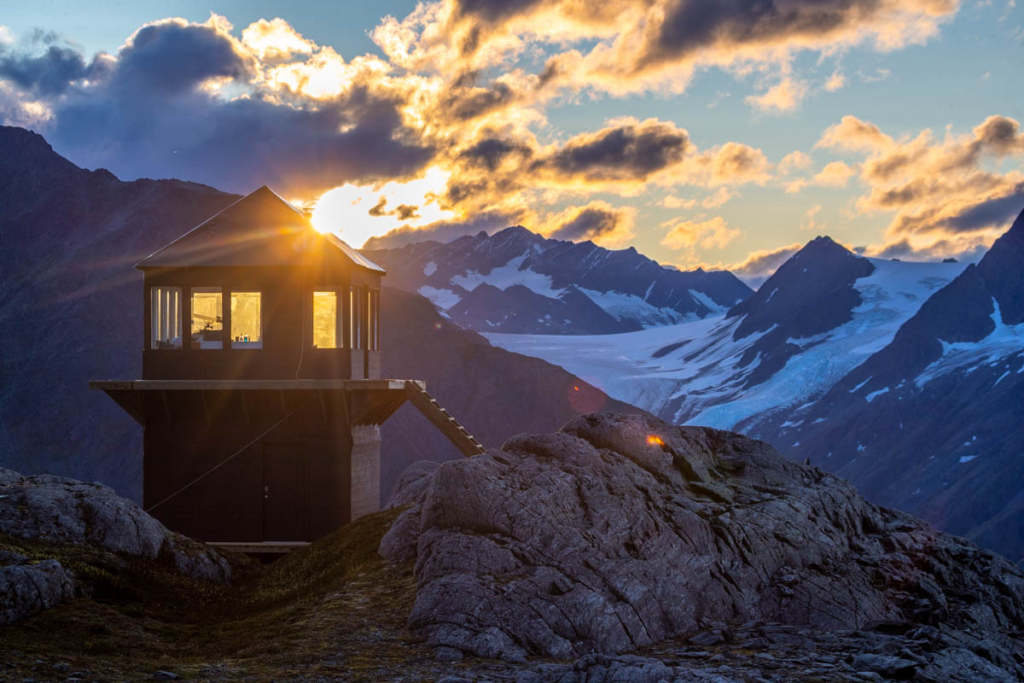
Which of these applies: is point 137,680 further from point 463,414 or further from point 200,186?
point 200,186

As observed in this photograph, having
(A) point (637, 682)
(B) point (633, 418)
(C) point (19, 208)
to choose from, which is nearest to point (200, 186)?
(C) point (19, 208)

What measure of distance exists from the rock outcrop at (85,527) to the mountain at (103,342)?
240 feet

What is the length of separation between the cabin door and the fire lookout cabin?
3 cm

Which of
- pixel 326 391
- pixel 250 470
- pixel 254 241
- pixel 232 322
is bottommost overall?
pixel 250 470

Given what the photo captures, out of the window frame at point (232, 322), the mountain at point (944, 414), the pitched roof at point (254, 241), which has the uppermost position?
the pitched roof at point (254, 241)

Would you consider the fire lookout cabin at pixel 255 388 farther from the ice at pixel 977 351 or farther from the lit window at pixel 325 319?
the ice at pixel 977 351

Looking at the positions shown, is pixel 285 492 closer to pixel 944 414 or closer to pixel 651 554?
pixel 651 554

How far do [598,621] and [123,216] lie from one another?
122789 mm

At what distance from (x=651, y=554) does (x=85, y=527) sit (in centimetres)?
1191

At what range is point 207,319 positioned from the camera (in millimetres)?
27719

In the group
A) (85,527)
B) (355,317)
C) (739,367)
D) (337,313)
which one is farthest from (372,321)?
(739,367)

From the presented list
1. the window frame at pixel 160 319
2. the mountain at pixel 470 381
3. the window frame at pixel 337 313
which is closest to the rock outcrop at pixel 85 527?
the window frame at pixel 160 319

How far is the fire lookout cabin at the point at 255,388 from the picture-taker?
2734 cm

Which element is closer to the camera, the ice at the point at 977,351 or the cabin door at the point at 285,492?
the cabin door at the point at 285,492
